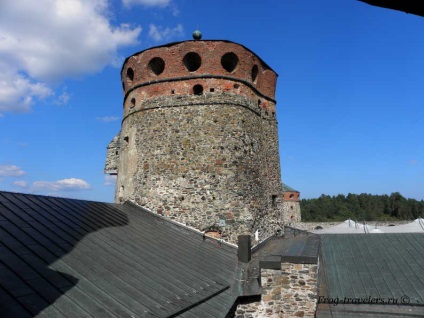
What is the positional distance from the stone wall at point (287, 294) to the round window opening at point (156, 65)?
296 inches

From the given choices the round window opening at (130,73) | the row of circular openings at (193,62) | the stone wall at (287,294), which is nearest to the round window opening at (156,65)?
the row of circular openings at (193,62)

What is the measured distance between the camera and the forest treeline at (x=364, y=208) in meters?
65.9

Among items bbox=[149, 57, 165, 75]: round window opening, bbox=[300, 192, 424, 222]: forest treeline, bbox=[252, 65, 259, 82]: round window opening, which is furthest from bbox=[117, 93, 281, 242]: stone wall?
bbox=[300, 192, 424, 222]: forest treeline

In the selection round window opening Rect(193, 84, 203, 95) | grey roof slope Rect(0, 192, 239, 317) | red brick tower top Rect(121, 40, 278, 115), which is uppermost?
red brick tower top Rect(121, 40, 278, 115)

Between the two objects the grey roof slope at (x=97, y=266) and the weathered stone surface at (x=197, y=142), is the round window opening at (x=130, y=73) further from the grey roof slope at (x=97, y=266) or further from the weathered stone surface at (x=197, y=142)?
the grey roof slope at (x=97, y=266)

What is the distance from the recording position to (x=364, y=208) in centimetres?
7106

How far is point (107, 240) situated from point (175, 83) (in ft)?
19.8

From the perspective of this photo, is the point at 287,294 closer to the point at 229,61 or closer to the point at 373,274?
the point at 373,274

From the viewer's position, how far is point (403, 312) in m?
7.88

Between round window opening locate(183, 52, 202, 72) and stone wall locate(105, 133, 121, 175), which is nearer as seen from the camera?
round window opening locate(183, 52, 202, 72)

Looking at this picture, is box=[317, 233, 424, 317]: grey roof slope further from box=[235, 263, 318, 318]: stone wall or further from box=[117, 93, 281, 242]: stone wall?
box=[117, 93, 281, 242]: stone wall

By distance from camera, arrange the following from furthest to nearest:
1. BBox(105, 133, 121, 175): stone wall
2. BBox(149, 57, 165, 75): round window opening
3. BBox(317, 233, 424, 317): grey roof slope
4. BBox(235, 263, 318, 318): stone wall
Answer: BBox(105, 133, 121, 175): stone wall → BBox(149, 57, 165, 75): round window opening → BBox(317, 233, 424, 317): grey roof slope → BBox(235, 263, 318, 318): stone wall

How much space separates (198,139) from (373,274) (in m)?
6.24

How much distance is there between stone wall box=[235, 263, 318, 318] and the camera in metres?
7.70
